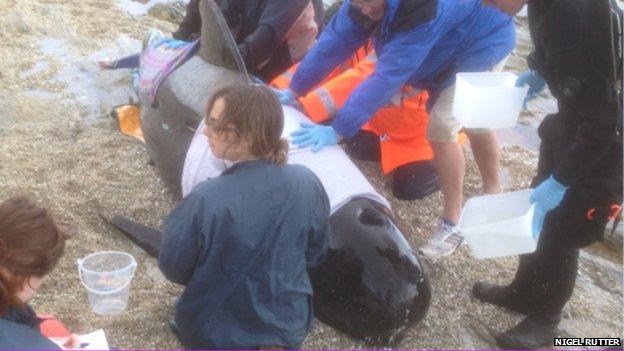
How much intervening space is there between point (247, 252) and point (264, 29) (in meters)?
2.45

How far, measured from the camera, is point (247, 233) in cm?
217

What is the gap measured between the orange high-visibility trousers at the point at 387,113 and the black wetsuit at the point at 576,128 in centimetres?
148

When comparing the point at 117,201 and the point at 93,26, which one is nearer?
the point at 117,201

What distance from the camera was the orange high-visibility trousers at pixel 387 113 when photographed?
4270mm

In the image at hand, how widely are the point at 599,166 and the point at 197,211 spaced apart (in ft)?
5.37

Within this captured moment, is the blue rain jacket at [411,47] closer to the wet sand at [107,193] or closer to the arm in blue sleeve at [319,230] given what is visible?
the wet sand at [107,193]

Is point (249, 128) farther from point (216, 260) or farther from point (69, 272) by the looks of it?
point (69, 272)

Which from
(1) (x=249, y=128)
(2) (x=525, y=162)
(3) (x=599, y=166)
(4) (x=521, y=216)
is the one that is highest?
(1) (x=249, y=128)

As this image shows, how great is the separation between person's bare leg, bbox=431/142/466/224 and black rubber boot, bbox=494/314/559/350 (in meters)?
0.89

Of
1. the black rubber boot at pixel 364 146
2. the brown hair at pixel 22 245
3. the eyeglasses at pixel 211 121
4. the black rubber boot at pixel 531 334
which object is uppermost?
the eyeglasses at pixel 211 121

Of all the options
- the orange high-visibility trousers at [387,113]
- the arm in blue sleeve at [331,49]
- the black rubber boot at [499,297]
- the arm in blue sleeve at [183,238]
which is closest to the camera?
the arm in blue sleeve at [183,238]

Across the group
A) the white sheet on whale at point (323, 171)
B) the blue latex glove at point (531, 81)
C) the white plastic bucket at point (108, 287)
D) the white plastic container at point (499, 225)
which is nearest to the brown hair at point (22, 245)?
the white plastic bucket at point (108, 287)

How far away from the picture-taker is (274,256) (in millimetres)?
2260

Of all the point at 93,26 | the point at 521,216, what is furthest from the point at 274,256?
the point at 93,26
